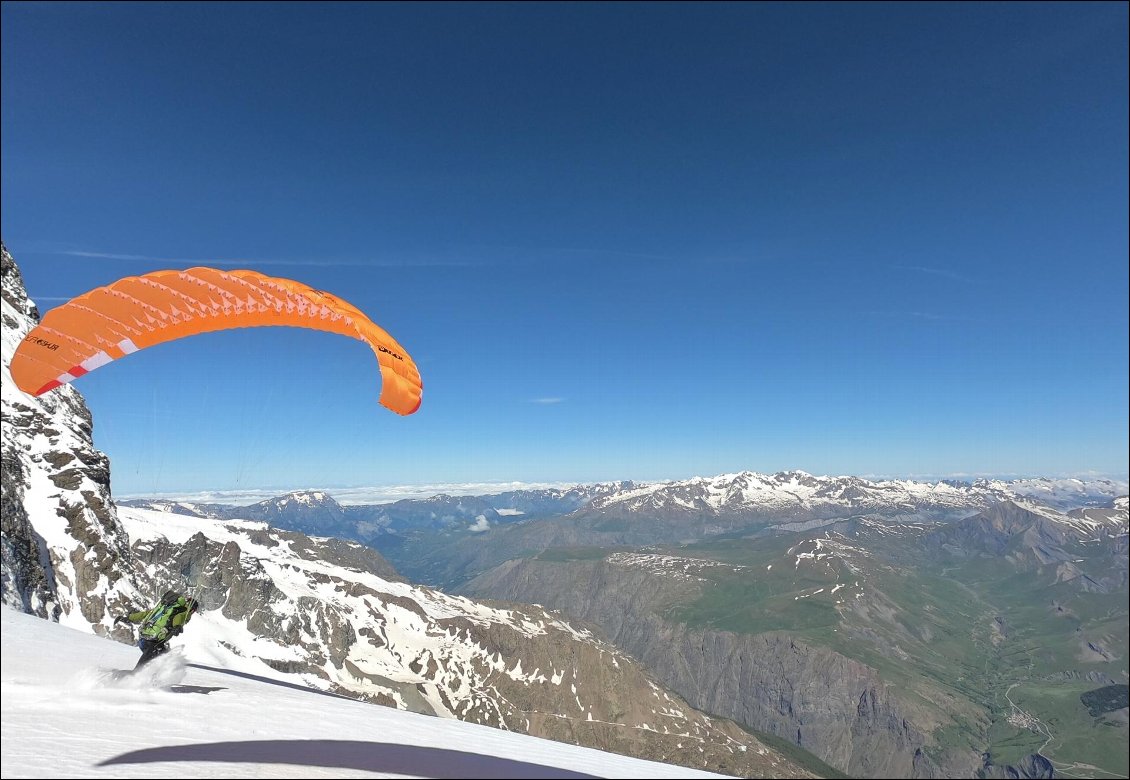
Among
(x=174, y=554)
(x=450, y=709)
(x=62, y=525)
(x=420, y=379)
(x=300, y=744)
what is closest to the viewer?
(x=300, y=744)

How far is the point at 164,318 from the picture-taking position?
1475 centimetres

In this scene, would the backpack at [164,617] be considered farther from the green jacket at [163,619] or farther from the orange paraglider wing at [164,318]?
the orange paraglider wing at [164,318]

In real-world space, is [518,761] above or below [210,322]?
below

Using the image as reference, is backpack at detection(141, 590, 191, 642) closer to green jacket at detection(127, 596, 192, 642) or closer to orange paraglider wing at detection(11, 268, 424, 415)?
green jacket at detection(127, 596, 192, 642)

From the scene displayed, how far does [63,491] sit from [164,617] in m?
70.6

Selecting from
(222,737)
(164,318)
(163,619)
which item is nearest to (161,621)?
(163,619)

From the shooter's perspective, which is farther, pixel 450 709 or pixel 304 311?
pixel 450 709

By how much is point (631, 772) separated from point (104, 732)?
9.73m

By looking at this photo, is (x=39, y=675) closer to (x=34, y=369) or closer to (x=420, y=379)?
(x=34, y=369)

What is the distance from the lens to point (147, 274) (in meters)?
14.5

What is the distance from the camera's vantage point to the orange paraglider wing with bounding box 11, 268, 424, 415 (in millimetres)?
14398

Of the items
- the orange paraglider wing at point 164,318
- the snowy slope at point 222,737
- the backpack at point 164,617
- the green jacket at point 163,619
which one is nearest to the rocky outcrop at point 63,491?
the green jacket at point 163,619

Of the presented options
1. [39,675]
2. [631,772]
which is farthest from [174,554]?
[631,772]

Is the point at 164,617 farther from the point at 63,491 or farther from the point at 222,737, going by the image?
the point at 63,491
